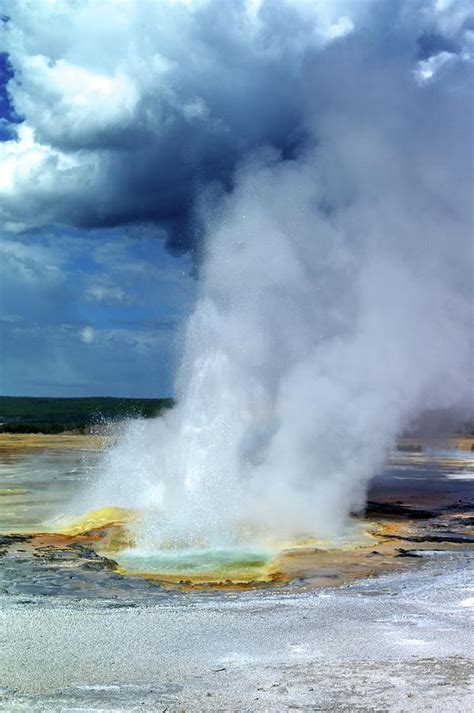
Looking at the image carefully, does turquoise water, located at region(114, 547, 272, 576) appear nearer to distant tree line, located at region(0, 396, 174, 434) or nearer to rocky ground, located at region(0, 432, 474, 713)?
rocky ground, located at region(0, 432, 474, 713)

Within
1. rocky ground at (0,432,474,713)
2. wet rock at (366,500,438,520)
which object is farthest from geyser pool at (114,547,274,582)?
wet rock at (366,500,438,520)

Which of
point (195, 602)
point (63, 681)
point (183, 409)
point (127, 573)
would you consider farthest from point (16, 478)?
point (63, 681)

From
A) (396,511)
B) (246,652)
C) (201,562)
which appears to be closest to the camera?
(246,652)

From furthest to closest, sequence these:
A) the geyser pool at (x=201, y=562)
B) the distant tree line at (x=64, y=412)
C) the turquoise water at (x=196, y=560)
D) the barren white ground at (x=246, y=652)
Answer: the distant tree line at (x=64, y=412) < the turquoise water at (x=196, y=560) < the geyser pool at (x=201, y=562) < the barren white ground at (x=246, y=652)

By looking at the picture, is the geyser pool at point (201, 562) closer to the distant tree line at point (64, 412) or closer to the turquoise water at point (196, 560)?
the turquoise water at point (196, 560)

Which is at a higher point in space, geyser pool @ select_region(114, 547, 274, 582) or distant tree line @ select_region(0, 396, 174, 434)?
distant tree line @ select_region(0, 396, 174, 434)

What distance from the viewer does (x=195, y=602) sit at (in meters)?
9.08

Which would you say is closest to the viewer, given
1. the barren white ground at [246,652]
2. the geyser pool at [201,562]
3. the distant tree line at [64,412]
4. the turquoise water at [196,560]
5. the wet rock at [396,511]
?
the barren white ground at [246,652]

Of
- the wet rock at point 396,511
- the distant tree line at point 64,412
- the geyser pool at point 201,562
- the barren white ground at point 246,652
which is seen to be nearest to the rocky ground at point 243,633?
the barren white ground at point 246,652

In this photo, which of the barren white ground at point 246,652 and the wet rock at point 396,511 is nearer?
the barren white ground at point 246,652

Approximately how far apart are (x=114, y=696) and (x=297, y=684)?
4.86ft

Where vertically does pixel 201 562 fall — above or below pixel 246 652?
below

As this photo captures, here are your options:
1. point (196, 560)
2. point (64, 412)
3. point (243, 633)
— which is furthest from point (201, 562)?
point (64, 412)

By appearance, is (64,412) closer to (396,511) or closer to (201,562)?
(396,511)
